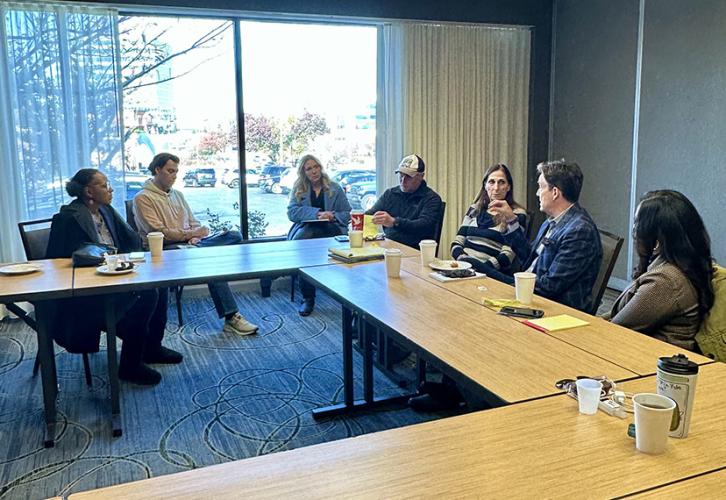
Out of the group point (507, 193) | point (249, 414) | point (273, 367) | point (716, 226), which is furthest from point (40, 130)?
point (716, 226)

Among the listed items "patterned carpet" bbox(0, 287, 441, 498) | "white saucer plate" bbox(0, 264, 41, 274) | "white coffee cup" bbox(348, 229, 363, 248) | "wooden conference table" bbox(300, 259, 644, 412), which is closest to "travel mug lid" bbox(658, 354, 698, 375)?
"wooden conference table" bbox(300, 259, 644, 412)

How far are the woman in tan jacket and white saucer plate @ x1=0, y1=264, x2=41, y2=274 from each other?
251 centimetres

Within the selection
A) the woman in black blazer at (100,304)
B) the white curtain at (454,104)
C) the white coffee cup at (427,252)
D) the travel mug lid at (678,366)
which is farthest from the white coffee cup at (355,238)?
the white curtain at (454,104)

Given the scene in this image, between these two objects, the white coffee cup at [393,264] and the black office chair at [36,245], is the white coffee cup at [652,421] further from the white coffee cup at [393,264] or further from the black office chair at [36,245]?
the black office chair at [36,245]

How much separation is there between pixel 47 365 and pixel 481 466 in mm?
2231

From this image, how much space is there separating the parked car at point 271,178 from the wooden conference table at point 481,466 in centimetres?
422

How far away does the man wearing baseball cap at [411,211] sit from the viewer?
13.9ft

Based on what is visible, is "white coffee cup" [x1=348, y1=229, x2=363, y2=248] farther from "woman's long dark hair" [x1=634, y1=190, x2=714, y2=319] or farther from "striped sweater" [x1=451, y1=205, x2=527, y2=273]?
"woman's long dark hair" [x1=634, y1=190, x2=714, y2=319]

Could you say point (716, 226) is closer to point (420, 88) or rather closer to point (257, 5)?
point (420, 88)

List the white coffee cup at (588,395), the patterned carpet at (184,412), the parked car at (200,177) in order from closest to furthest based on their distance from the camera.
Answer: the white coffee cup at (588,395)
the patterned carpet at (184,412)
the parked car at (200,177)

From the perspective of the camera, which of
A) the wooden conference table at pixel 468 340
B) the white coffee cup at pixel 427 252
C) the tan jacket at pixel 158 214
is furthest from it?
the tan jacket at pixel 158 214

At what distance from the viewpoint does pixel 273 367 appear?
3643 mm

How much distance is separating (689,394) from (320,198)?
388cm

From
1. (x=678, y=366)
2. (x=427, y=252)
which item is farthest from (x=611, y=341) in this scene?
(x=427, y=252)
